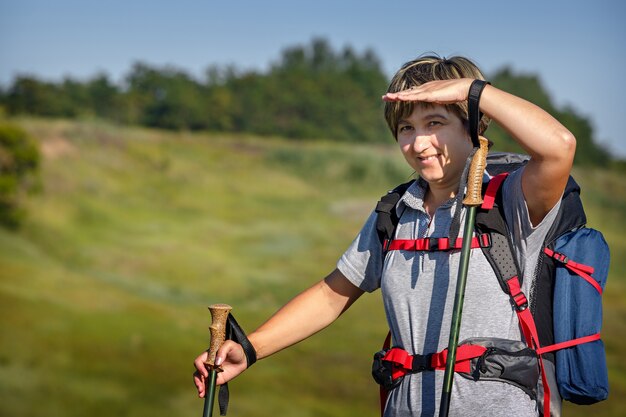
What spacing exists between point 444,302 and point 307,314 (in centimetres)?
62

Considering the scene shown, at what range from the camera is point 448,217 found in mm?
2896

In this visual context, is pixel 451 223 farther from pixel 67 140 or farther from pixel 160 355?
pixel 67 140

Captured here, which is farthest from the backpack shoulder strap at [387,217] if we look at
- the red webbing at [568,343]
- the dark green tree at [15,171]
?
the dark green tree at [15,171]

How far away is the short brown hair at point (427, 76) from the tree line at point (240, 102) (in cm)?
1678

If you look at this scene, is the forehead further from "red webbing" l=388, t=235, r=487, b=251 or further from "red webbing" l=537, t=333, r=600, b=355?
"red webbing" l=537, t=333, r=600, b=355

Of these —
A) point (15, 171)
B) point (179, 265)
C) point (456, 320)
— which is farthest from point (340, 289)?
point (179, 265)

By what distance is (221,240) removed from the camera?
20359 millimetres

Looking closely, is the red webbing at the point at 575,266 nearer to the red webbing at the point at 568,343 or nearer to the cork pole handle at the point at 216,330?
the red webbing at the point at 568,343

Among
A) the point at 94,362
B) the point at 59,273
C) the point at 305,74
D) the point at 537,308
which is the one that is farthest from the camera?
the point at 305,74

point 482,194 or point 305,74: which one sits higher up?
point 305,74

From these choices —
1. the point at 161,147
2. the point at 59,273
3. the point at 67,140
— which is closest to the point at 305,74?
the point at 161,147

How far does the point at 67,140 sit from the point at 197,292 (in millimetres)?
4103

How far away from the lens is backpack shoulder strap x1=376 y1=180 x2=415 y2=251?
3029 millimetres

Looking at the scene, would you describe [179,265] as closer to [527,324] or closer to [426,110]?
[426,110]
